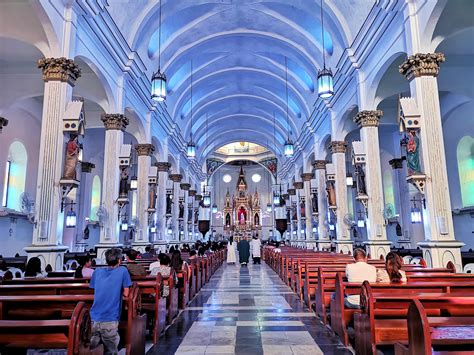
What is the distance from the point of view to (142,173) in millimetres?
14953

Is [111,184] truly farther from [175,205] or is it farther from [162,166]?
[175,205]

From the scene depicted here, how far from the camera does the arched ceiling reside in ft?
41.5

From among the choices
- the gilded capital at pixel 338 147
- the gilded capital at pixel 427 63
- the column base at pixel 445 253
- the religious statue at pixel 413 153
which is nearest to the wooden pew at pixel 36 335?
the column base at pixel 445 253

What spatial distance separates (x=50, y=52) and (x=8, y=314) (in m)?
6.16

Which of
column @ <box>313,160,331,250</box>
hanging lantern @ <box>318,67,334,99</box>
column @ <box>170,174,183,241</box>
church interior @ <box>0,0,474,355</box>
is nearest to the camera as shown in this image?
church interior @ <box>0,0,474,355</box>

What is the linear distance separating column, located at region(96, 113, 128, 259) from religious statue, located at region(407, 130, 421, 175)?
820cm

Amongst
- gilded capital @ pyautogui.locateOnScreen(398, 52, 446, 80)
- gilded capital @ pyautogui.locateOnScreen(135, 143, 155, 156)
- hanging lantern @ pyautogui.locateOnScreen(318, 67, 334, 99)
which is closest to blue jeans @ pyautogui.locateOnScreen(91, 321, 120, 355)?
gilded capital @ pyautogui.locateOnScreen(398, 52, 446, 80)

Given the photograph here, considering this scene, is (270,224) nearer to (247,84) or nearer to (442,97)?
(247,84)

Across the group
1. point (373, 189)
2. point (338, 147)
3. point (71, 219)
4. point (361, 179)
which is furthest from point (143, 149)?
point (373, 189)

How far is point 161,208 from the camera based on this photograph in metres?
17.5

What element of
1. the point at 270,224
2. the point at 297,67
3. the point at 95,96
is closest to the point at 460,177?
the point at 297,67

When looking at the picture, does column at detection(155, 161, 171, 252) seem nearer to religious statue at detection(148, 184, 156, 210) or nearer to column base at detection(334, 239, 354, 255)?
religious statue at detection(148, 184, 156, 210)

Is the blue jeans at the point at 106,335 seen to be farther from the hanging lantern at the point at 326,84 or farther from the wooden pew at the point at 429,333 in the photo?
the hanging lantern at the point at 326,84

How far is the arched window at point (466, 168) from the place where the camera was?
591 inches
